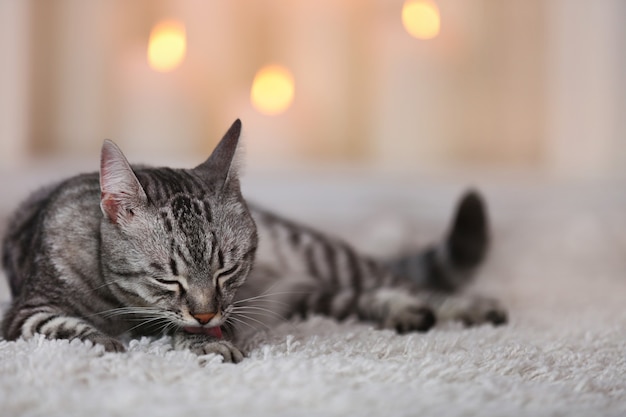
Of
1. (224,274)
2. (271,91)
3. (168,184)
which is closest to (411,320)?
(224,274)

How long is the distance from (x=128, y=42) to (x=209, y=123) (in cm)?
39

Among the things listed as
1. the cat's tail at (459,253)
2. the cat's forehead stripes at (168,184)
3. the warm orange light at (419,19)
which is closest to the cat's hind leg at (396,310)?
the cat's tail at (459,253)

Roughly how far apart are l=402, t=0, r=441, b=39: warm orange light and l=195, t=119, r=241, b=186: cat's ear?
1.33 metres

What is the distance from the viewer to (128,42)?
2.36 meters

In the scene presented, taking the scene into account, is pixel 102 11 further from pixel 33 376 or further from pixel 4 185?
pixel 33 376

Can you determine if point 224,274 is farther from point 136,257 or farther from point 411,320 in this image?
point 411,320

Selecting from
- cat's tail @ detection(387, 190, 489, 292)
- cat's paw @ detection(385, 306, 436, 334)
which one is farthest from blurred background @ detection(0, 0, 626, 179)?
cat's paw @ detection(385, 306, 436, 334)

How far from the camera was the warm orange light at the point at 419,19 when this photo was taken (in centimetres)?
232

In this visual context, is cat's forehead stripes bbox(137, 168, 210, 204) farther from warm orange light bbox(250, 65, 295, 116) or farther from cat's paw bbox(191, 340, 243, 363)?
warm orange light bbox(250, 65, 295, 116)

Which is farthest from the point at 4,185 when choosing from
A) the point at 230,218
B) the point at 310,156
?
the point at 230,218

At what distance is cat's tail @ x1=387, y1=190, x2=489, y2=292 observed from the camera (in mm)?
1704

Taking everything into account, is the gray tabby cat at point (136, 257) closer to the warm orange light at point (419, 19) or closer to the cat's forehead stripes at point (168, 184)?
the cat's forehead stripes at point (168, 184)

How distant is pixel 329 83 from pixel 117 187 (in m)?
1.49

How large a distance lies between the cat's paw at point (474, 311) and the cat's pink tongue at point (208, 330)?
1.88 feet
